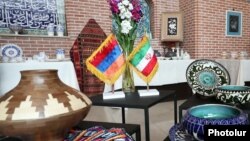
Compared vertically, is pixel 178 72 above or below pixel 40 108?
below

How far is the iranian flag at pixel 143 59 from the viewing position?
129cm

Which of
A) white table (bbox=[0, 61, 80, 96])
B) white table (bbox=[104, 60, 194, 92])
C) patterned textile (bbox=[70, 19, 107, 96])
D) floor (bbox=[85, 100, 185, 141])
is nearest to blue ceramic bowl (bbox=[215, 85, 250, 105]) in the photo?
floor (bbox=[85, 100, 185, 141])

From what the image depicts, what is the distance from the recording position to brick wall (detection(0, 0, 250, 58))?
3.45 m

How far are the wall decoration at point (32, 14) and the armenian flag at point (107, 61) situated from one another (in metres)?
2.34

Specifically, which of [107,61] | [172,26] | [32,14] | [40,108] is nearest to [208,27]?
[172,26]

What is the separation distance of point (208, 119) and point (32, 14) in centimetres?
313

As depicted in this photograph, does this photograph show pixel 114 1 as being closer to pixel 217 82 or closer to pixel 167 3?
pixel 217 82

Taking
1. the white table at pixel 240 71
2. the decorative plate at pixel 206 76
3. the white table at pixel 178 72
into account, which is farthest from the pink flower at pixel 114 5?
the white table at pixel 240 71

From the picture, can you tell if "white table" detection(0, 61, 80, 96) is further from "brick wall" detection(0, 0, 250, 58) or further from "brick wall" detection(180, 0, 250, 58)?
"brick wall" detection(180, 0, 250, 58)

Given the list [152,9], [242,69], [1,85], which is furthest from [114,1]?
[152,9]

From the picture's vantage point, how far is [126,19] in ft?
4.24

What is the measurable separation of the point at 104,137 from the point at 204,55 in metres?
3.74

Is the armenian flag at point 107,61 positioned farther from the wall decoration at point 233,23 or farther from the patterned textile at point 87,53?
the wall decoration at point 233,23

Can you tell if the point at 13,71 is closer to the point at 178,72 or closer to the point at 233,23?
the point at 178,72
